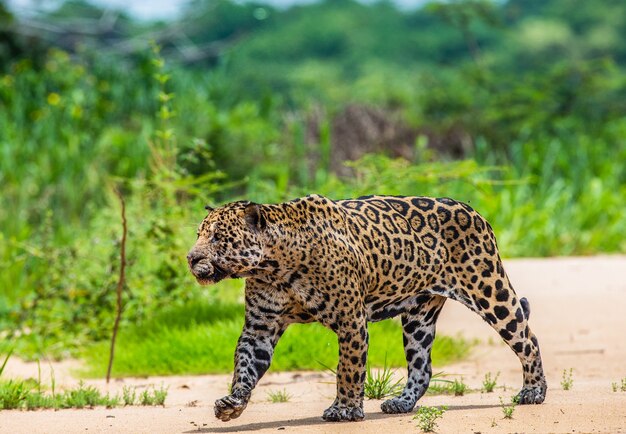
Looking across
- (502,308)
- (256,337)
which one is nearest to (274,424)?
(256,337)

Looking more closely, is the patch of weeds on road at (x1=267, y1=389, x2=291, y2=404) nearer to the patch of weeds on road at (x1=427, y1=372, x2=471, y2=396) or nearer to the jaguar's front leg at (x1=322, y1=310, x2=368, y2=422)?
the patch of weeds on road at (x1=427, y1=372, x2=471, y2=396)

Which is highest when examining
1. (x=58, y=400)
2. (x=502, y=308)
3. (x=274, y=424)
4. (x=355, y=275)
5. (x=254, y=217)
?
(x=254, y=217)

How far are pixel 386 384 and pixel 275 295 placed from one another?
1453 millimetres

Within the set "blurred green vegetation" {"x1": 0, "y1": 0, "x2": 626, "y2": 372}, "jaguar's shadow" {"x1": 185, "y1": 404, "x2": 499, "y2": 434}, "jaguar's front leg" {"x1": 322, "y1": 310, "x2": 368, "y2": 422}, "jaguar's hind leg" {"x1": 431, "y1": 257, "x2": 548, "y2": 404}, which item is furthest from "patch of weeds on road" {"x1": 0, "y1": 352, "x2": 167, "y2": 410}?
"jaguar's hind leg" {"x1": 431, "y1": 257, "x2": 548, "y2": 404}

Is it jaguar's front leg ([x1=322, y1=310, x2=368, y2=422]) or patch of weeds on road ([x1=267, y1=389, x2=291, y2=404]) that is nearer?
jaguar's front leg ([x1=322, y1=310, x2=368, y2=422])

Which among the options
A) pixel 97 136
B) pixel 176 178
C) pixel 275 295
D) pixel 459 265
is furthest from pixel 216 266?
pixel 97 136

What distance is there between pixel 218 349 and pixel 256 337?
292 centimetres

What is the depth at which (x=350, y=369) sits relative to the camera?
5844 mm

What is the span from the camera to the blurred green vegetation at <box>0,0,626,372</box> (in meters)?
10.0

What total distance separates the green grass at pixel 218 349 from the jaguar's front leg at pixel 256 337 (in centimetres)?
252

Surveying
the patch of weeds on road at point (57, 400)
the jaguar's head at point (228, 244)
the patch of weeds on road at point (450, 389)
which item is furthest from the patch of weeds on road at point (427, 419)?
the patch of weeds on road at point (57, 400)

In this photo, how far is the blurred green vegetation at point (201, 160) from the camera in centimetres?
1003

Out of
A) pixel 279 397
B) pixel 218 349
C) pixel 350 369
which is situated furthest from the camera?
pixel 218 349

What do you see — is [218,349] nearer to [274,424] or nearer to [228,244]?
[274,424]
